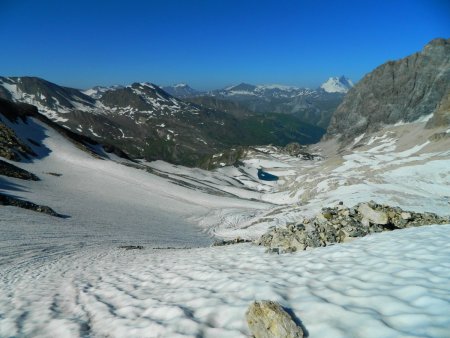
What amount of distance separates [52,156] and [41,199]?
119ft

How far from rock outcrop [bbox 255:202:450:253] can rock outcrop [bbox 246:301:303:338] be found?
7.41m

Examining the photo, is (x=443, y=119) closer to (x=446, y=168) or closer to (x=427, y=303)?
(x=446, y=168)

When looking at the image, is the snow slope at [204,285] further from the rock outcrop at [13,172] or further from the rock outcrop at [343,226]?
the rock outcrop at [13,172]

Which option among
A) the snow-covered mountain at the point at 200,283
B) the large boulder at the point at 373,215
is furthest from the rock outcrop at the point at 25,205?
the large boulder at the point at 373,215

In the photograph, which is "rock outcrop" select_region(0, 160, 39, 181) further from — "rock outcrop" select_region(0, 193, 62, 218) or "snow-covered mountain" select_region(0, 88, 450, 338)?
"snow-covered mountain" select_region(0, 88, 450, 338)

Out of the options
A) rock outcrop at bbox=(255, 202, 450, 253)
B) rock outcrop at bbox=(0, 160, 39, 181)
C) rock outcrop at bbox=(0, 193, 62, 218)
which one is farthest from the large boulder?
rock outcrop at bbox=(0, 160, 39, 181)

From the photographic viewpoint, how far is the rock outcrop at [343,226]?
14.3 meters

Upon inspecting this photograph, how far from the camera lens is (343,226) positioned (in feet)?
50.8

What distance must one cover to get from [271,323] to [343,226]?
9999 millimetres

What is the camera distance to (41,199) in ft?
135

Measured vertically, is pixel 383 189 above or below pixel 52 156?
above

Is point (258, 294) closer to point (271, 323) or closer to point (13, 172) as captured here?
point (271, 323)

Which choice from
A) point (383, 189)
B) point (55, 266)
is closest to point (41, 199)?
point (55, 266)

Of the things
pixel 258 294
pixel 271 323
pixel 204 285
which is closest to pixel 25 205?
pixel 204 285
